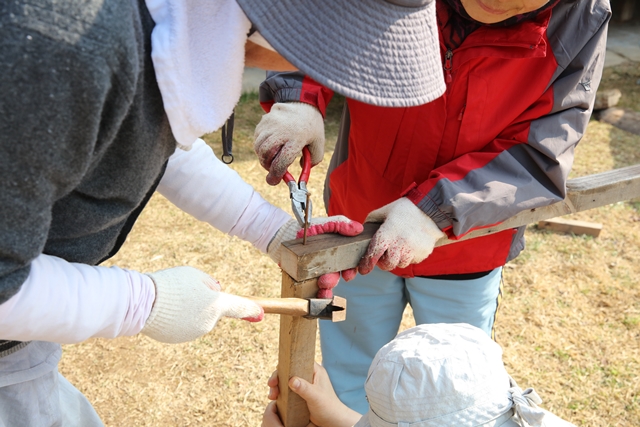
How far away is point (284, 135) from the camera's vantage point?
1775 mm

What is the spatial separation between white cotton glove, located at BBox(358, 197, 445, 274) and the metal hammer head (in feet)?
0.44

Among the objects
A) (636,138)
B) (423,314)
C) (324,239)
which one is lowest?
(636,138)

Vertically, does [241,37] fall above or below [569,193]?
above

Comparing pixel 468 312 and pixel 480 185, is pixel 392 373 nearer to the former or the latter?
pixel 480 185

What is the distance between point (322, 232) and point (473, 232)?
18.8 inches

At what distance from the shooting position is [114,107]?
2.70 ft

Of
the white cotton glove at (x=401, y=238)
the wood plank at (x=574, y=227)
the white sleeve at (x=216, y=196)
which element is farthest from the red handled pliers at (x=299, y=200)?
the wood plank at (x=574, y=227)

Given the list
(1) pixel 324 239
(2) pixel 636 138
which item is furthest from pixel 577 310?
(2) pixel 636 138

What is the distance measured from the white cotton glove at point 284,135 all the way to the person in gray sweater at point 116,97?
649mm

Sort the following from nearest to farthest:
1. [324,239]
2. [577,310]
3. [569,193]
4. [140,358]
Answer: [324,239] < [569,193] < [140,358] < [577,310]

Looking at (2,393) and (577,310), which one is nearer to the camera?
(2,393)

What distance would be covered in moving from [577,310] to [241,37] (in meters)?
3.10

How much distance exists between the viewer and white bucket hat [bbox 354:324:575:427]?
117cm

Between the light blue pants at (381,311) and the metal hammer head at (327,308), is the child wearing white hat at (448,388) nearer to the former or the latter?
the metal hammer head at (327,308)
